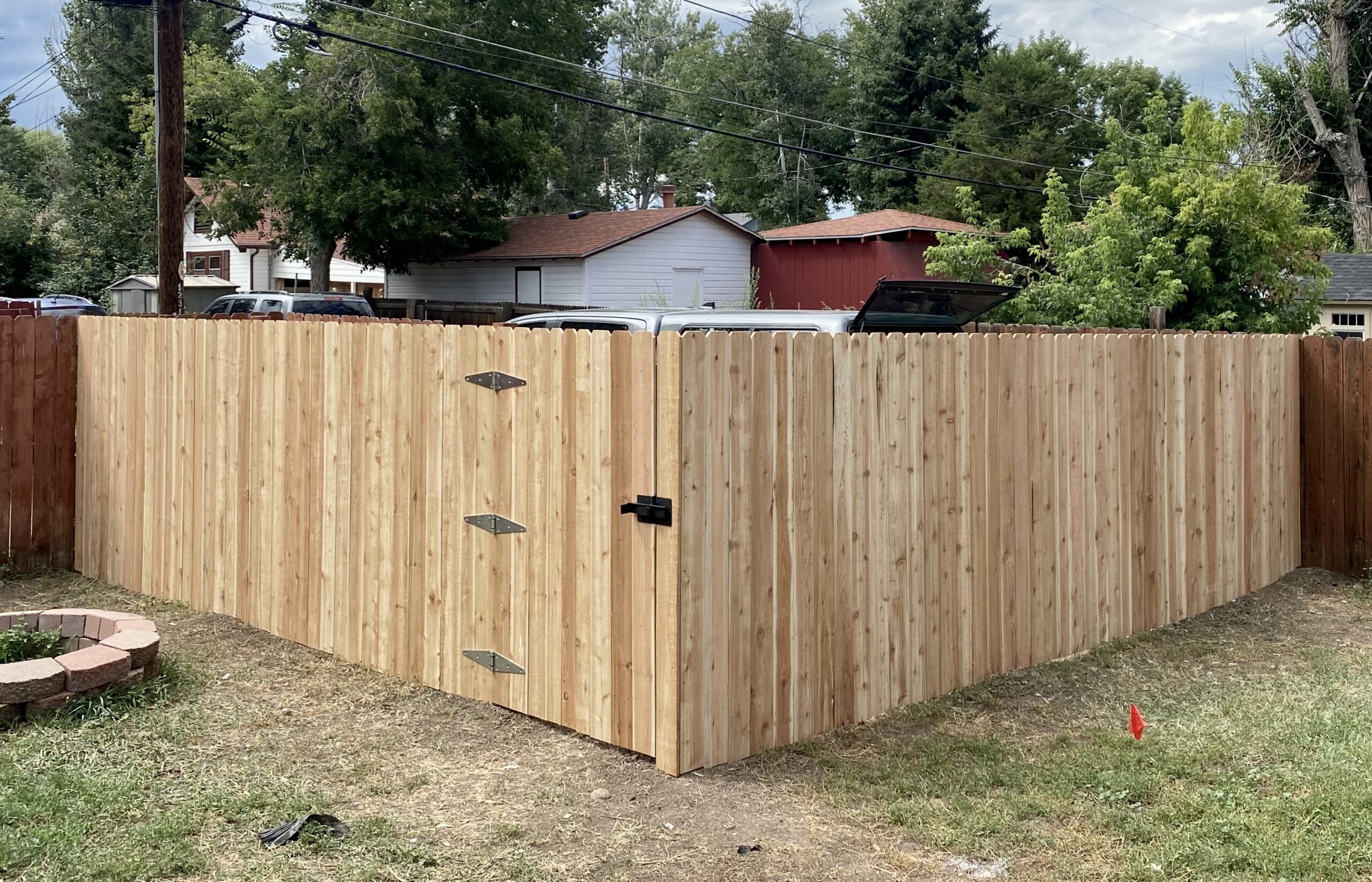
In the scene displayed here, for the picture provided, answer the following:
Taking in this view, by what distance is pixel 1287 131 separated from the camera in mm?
46031

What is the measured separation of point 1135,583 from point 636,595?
381cm

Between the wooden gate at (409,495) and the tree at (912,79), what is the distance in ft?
137

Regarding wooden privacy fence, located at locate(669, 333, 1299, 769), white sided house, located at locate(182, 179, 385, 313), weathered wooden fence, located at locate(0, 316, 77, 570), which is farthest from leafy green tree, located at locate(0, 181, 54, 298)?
wooden privacy fence, located at locate(669, 333, 1299, 769)

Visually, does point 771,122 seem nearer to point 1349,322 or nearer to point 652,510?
point 1349,322

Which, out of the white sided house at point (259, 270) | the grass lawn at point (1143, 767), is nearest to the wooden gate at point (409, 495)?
the grass lawn at point (1143, 767)

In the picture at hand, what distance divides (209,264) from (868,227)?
28.3m

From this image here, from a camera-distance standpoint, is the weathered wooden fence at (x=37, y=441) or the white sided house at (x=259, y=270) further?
the white sided house at (x=259, y=270)

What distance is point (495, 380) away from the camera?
19.4 ft

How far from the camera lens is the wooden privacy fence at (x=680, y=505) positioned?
5234mm

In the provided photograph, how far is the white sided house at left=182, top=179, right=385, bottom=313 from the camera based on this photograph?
4147cm

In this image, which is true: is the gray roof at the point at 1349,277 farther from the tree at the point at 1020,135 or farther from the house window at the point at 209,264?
the house window at the point at 209,264

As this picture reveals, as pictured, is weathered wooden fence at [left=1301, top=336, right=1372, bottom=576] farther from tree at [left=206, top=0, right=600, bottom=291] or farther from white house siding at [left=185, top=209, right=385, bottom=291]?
white house siding at [left=185, top=209, right=385, bottom=291]

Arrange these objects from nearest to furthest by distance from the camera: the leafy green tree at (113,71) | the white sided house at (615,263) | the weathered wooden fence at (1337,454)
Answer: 1. the weathered wooden fence at (1337,454)
2. the white sided house at (615,263)
3. the leafy green tree at (113,71)

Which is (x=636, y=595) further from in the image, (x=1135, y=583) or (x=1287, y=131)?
(x=1287, y=131)
